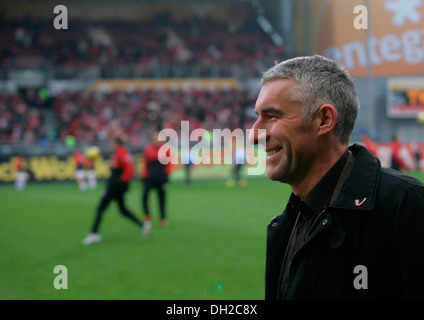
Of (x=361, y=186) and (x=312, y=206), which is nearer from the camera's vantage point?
(x=361, y=186)

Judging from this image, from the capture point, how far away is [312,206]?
218cm

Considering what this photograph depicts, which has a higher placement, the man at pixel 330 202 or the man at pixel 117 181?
the man at pixel 330 202

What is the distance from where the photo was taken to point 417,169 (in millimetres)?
26719

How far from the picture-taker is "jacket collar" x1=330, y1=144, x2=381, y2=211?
1915 mm

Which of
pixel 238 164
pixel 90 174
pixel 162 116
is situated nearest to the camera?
pixel 238 164

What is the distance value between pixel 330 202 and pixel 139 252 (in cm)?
740

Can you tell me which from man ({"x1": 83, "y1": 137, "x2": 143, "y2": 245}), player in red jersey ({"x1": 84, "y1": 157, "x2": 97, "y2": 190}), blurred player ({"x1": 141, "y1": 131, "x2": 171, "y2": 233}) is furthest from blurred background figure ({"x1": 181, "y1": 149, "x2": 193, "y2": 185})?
man ({"x1": 83, "y1": 137, "x2": 143, "y2": 245})

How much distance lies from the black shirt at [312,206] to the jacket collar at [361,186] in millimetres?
134

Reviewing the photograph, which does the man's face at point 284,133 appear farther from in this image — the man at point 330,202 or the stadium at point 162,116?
the stadium at point 162,116

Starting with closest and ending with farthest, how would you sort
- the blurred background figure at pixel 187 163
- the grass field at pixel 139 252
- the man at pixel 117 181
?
the grass field at pixel 139 252, the man at pixel 117 181, the blurred background figure at pixel 187 163

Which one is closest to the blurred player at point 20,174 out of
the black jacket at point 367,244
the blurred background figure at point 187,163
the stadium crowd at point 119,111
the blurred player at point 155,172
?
the stadium crowd at point 119,111

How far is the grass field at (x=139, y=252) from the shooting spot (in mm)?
6645

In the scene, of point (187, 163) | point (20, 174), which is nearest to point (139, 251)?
point (187, 163)

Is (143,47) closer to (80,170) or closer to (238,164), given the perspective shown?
(80,170)
